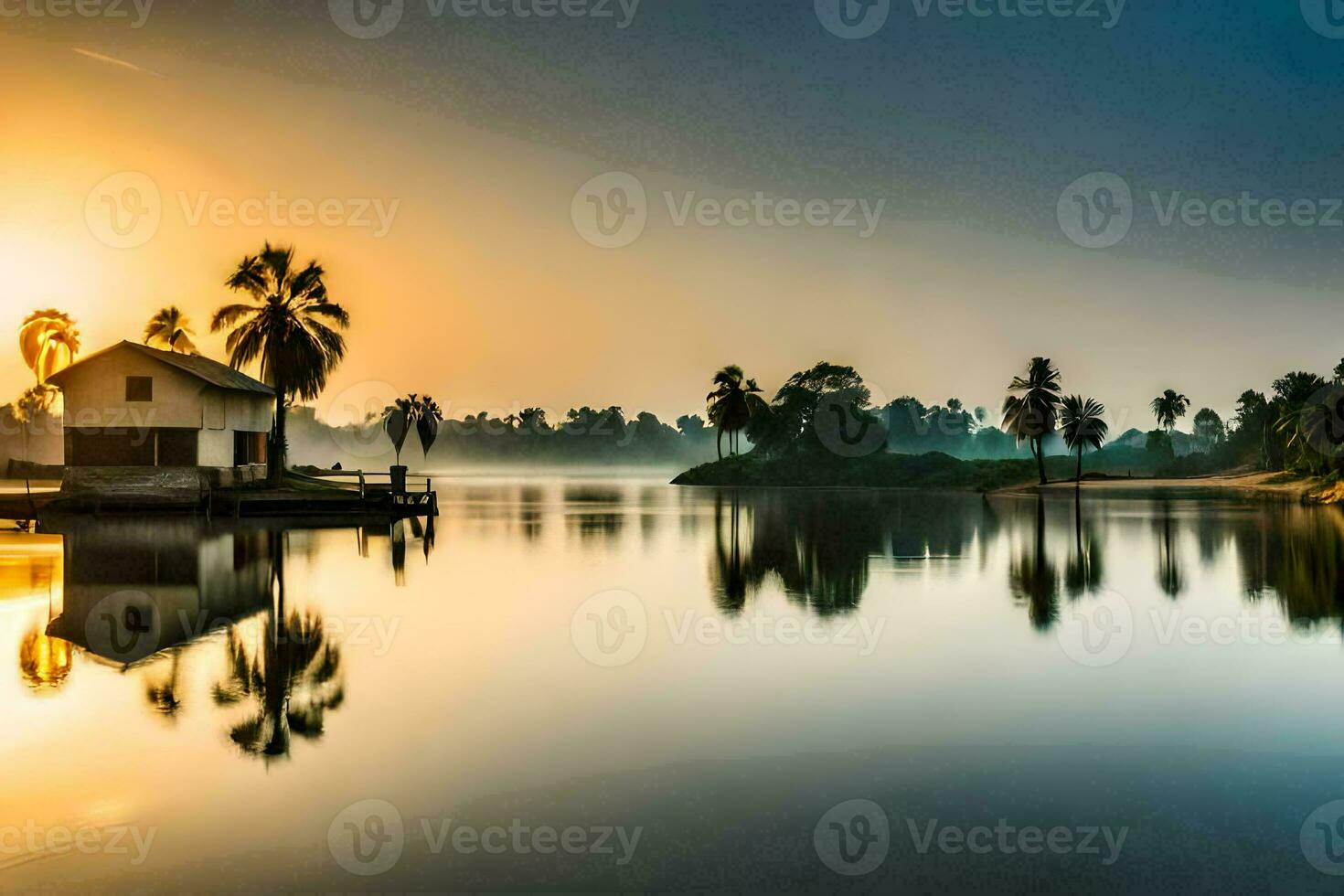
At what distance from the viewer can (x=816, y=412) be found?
411 ft

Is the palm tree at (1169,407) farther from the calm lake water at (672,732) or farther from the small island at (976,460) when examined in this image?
the calm lake water at (672,732)

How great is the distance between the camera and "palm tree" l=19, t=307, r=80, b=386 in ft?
340

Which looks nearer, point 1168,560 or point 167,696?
point 167,696

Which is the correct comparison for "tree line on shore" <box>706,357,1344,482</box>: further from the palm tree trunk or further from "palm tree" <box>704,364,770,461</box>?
the palm tree trunk

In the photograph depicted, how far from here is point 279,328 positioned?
58000 millimetres

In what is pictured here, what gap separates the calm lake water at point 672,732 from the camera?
709 centimetres

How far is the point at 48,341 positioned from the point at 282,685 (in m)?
110

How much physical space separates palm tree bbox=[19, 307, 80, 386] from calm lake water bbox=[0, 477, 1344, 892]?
310 ft

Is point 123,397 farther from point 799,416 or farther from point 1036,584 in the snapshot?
point 799,416

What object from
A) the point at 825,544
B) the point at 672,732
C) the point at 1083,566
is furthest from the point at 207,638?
the point at 825,544

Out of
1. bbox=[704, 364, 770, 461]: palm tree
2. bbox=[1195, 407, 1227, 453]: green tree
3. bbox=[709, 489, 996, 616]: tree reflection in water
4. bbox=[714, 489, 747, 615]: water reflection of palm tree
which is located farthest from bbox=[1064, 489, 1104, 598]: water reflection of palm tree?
bbox=[1195, 407, 1227, 453]: green tree

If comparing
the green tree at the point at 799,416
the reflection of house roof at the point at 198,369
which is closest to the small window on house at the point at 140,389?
the reflection of house roof at the point at 198,369

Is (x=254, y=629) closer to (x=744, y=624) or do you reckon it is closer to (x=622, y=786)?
(x=744, y=624)

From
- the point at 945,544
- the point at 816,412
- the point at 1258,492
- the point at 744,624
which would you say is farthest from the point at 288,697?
the point at 816,412
